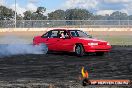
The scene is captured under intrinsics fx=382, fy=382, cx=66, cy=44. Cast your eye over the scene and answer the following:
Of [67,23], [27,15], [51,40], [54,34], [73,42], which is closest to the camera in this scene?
[73,42]

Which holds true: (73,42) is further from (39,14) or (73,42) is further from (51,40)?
(39,14)

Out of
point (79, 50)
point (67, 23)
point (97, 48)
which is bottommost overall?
point (79, 50)

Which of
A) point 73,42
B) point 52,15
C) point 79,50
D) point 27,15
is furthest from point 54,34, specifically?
point 52,15

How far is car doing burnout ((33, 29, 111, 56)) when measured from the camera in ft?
60.0

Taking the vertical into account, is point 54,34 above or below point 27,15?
below

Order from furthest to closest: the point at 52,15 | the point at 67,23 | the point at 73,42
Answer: the point at 52,15
the point at 67,23
the point at 73,42

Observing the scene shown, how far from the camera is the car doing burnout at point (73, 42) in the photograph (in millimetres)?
18281

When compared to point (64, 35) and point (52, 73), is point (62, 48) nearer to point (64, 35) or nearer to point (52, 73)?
point (64, 35)

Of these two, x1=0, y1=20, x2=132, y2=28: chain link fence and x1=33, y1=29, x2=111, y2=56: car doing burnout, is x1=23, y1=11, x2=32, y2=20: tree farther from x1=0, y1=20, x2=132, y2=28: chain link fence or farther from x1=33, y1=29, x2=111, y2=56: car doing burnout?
x1=33, y1=29, x2=111, y2=56: car doing burnout

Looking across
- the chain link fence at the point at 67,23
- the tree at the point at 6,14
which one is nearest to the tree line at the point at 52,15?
the tree at the point at 6,14

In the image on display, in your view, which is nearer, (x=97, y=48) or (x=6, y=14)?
(x=97, y=48)

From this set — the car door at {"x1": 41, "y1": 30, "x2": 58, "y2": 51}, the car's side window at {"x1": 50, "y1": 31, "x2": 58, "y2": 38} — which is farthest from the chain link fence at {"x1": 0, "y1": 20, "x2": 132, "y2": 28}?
the car door at {"x1": 41, "y1": 30, "x2": 58, "y2": 51}

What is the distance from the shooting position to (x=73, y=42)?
18734 mm

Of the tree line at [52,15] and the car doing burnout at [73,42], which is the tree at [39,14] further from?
the car doing burnout at [73,42]
